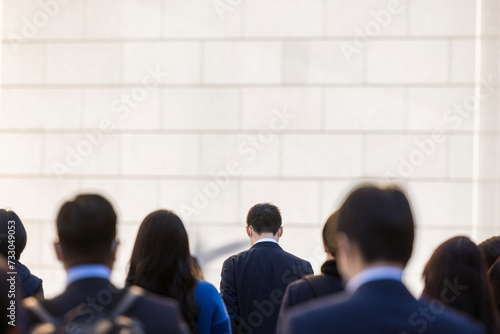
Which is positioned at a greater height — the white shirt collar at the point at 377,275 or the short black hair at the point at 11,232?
the white shirt collar at the point at 377,275

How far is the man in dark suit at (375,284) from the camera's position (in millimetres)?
1495

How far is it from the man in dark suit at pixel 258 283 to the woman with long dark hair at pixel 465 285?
5.18ft

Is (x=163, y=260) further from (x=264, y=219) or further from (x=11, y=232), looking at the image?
(x=264, y=219)

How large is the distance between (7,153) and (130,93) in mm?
1746

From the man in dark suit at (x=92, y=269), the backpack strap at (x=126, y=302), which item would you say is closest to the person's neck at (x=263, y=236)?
the man in dark suit at (x=92, y=269)

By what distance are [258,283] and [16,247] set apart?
1693 millimetres

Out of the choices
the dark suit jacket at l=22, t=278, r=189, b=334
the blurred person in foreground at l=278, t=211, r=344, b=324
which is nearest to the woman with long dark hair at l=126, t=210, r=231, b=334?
the blurred person in foreground at l=278, t=211, r=344, b=324

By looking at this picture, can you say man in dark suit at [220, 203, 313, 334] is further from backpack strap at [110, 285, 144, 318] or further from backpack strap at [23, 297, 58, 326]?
backpack strap at [23, 297, 58, 326]

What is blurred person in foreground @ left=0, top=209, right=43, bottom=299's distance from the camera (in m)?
3.55

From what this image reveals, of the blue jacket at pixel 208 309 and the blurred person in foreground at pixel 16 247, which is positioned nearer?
the blue jacket at pixel 208 309

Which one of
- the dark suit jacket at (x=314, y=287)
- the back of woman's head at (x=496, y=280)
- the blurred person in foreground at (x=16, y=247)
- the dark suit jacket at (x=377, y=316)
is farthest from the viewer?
the blurred person in foreground at (x=16, y=247)

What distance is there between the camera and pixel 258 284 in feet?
14.0

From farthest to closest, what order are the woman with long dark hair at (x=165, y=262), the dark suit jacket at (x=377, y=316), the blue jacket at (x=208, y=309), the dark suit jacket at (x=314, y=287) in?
the blue jacket at (x=208, y=309) < the woman with long dark hair at (x=165, y=262) < the dark suit jacket at (x=314, y=287) < the dark suit jacket at (x=377, y=316)

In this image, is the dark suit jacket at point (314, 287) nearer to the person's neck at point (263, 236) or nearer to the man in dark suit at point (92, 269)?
the man in dark suit at point (92, 269)
